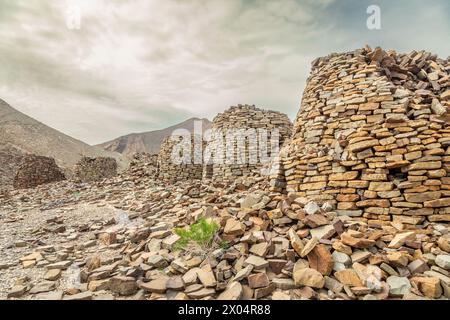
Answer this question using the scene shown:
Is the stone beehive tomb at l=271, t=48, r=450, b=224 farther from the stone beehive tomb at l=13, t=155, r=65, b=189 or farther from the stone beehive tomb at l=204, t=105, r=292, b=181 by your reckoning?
the stone beehive tomb at l=13, t=155, r=65, b=189

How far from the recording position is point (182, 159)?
38.5 feet

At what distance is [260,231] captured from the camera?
12.4 feet

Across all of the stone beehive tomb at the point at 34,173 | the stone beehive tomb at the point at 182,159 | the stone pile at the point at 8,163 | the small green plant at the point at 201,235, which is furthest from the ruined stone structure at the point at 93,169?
the small green plant at the point at 201,235

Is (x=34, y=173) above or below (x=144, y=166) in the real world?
below

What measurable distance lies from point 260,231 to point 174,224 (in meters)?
1.76

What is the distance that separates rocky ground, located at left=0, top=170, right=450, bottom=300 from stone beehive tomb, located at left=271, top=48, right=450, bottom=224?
0.39 meters

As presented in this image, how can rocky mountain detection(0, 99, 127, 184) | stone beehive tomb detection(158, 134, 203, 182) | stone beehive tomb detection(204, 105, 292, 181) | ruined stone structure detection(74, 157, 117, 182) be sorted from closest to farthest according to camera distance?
stone beehive tomb detection(204, 105, 292, 181)
stone beehive tomb detection(158, 134, 203, 182)
ruined stone structure detection(74, 157, 117, 182)
rocky mountain detection(0, 99, 127, 184)

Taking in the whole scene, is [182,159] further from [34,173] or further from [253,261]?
[34,173]

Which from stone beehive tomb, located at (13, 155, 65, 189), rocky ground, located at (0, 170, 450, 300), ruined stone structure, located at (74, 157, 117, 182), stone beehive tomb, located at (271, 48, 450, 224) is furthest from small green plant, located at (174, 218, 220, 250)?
stone beehive tomb, located at (13, 155, 65, 189)

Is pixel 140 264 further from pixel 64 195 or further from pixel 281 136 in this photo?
pixel 64 195

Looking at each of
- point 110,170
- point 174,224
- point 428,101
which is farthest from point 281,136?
point 110,170

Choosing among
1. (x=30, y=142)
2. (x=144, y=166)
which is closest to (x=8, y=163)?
(x=30, y=142)

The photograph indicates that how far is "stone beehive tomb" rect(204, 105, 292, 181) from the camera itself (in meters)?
9.54

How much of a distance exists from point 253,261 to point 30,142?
34.9m
